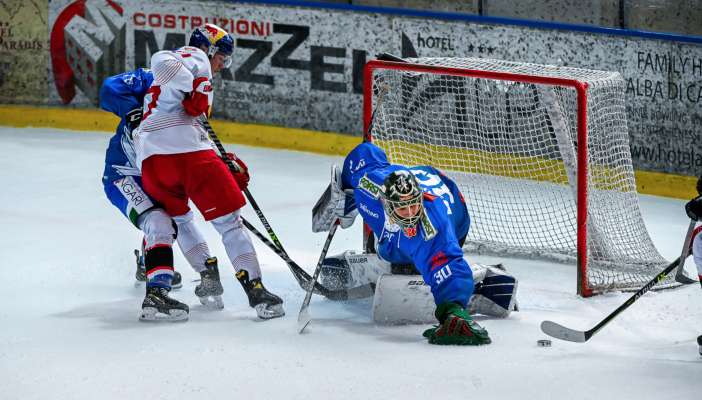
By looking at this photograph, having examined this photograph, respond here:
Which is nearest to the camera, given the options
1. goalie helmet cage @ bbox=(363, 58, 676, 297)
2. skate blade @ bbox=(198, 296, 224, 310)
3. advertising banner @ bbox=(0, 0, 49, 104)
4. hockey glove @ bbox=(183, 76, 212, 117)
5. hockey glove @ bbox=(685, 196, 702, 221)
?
hockey glove @ bbox=(685, 196, 702, 221)

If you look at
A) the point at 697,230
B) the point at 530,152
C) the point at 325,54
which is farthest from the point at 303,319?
the point at 325,54

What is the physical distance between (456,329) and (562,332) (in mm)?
406

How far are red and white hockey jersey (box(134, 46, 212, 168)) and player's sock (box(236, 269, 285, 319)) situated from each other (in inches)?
20.8

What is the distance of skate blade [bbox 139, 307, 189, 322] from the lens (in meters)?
4.67

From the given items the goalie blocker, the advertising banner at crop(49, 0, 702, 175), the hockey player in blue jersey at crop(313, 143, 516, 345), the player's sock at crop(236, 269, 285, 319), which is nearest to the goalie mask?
the hockey player in blue jersey at crop(313, 143, 516, 345)

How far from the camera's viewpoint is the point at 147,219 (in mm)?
4781

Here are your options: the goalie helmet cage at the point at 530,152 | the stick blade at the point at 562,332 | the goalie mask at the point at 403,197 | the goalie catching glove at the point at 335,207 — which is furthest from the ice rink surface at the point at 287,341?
the goalie mask at the point at 403,197

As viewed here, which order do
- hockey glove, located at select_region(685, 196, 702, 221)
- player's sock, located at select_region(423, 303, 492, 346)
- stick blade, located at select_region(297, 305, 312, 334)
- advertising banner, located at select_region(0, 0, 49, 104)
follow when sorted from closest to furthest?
hockey glove, located at select_region(685, 196, 702, 221), player's sock, located at select_region(423, 303, 492, 346), stick blade, located at select_region(297, 305, 312, 334), advertising banner, located at select_region(0, 0, 49, 104)

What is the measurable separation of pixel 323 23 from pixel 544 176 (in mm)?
2313

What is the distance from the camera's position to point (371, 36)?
7.66m

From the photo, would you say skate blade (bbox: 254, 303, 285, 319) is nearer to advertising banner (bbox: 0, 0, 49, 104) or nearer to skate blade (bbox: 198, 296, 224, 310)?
skate blade (bbox: 198, 296, 224, 310)

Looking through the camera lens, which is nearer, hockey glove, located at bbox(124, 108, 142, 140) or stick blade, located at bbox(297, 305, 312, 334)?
stick blade, located at bbox(297, 305, 312, 334)

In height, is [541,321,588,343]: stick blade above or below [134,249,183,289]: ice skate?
above

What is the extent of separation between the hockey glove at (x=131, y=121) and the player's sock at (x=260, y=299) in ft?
2.30
